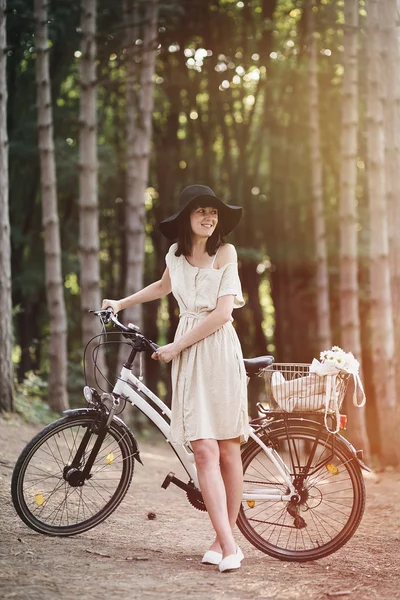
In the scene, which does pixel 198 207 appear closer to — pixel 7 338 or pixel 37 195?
pixel 7 338

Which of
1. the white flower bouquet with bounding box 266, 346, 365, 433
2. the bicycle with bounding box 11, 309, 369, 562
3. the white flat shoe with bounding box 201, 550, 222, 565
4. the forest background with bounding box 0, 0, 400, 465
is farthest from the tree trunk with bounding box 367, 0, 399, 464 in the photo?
the white flat shoe with bounding box 201, 550, 222, 565

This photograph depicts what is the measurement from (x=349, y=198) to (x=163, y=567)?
8333 millimetres

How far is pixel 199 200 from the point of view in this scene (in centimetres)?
520

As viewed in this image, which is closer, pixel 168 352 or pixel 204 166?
pixel 168 352

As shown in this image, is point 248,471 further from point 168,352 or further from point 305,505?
point 168,352

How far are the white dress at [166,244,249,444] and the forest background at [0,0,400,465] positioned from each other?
5.45 meters

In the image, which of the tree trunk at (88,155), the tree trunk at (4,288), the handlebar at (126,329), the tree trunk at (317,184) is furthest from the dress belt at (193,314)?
the tree trunk at (317,184)

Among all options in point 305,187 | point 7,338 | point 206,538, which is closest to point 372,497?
point 206,538

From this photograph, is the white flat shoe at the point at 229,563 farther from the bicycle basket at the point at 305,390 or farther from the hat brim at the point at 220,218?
the hat brim at the point at 220,218

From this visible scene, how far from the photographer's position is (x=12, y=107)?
17.5 m

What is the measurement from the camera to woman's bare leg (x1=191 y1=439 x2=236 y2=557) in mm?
4984

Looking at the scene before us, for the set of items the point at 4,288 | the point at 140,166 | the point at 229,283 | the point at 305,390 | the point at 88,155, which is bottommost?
the point at 305,390

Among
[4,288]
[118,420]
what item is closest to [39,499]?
[118,420]

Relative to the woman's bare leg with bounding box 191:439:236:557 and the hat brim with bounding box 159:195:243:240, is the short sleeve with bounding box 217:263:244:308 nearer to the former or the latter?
the hat brim with bounding box 159:195:243:240
